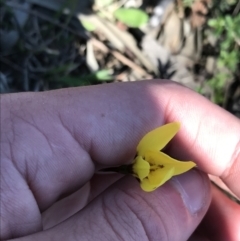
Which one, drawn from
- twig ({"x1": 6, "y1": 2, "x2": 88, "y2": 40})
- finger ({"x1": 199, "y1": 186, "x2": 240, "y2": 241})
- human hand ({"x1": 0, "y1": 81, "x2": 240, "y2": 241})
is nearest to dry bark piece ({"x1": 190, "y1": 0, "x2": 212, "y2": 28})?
twig ({"x1": 6, "y1": 2, "x2": 88, "y2": 40})

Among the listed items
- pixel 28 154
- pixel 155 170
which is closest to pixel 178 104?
pixel 155 170

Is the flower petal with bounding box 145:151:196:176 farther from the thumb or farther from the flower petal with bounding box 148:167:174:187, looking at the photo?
the thumb

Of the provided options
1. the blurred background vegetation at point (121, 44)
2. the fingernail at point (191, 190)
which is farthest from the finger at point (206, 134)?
the blurred background vegetation at point (121, 44)

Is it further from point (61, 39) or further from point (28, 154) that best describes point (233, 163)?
point (61, 39)

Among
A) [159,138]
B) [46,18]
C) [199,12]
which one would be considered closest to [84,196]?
[159,138]

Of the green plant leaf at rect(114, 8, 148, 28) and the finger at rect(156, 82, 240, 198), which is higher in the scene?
the green plant leaf at rect(114, 8, 148, 28)

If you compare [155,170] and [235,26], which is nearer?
[155,170]
